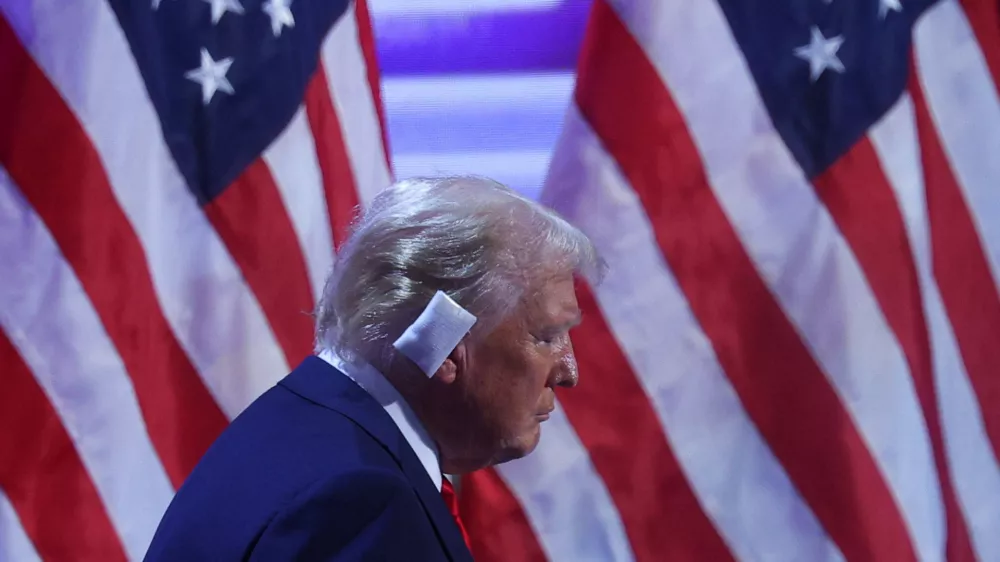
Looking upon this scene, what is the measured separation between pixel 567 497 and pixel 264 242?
2.15ft

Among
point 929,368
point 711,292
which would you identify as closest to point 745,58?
point 711,292

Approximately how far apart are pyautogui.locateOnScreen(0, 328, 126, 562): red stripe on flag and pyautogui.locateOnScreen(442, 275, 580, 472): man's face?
0.79 meters

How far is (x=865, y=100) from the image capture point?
1.51 meters

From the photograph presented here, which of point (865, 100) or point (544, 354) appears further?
point (865, 100)

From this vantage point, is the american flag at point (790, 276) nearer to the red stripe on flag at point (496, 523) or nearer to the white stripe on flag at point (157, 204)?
the red stripe on flag at point (496, 523)

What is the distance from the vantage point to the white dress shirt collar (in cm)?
101

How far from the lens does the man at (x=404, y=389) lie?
2.76 ft

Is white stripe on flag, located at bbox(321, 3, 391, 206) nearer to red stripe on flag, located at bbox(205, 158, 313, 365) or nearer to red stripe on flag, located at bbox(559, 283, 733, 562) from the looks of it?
red stripe on flag, located at bbox(205, 158, 313, 365)

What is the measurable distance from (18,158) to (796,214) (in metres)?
1.24

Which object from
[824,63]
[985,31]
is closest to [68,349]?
[824,63]

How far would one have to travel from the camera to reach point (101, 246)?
1523mm

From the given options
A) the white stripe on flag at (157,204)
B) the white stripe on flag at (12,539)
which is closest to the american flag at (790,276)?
the white stripe on flag at (157,204)

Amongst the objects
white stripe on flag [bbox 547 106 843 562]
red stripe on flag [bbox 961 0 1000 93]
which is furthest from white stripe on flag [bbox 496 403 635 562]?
red stripe on flag [bbox 961 0 1000 93]

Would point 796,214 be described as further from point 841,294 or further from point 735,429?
point 735,429
